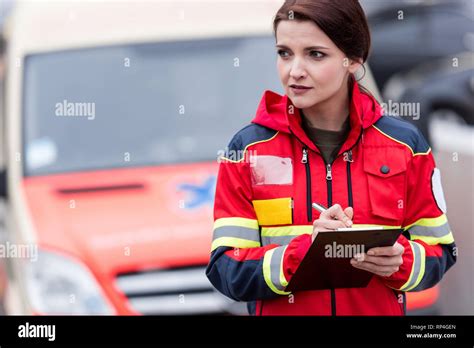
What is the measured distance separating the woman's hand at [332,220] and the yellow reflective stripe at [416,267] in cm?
26

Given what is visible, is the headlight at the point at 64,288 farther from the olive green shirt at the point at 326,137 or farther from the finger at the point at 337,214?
the finger at the point at 337,214

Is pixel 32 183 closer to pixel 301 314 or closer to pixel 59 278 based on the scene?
pixel 59 278

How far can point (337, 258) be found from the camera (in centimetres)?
279

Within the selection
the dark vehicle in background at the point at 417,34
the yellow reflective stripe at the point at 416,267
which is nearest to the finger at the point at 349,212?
the yellow reflective stripe at the point at 416,267

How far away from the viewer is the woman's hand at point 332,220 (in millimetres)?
2709

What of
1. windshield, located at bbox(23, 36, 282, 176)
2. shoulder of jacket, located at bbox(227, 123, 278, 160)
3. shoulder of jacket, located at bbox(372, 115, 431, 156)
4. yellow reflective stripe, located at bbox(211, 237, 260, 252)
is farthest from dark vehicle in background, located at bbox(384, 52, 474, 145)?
yellow reflective stripe, located at bbox(211, 237, 260, 252)

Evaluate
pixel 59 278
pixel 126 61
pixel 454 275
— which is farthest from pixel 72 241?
pixel 454 275

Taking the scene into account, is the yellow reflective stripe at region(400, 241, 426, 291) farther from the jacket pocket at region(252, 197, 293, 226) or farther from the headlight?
the headlight

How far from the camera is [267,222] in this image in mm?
2891

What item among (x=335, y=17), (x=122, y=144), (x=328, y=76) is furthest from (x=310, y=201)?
(x=122, y=144)

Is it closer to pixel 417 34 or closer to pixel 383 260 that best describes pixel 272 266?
pixel 383 260

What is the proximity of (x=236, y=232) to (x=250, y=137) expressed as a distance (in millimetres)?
268
